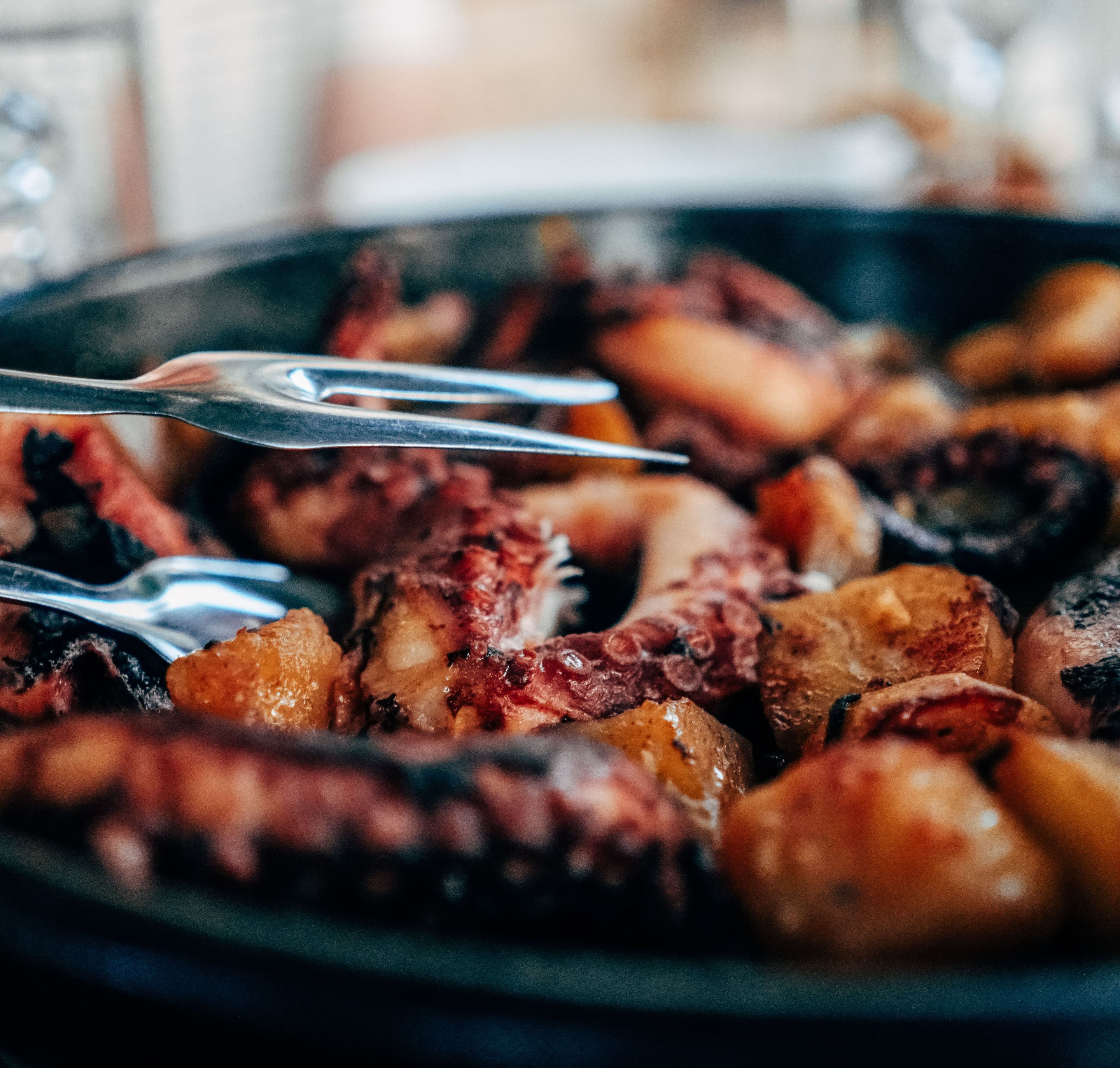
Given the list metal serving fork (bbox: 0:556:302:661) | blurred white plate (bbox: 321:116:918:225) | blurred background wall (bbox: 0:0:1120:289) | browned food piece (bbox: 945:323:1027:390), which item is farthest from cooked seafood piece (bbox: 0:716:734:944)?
blurred white plate (bbox: 321:116:918:225)

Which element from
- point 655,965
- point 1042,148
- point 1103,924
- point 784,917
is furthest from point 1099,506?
point 1042,148

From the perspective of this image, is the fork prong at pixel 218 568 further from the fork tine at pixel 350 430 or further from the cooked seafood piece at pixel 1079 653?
the cooked seafood piece at pixel 1079 653

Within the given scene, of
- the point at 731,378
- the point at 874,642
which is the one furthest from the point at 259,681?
the point at 731,378

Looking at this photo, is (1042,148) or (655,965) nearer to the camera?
(655,965)

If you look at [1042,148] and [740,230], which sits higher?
[1042,148]

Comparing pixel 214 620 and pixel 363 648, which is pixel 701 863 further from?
pixel 214 620

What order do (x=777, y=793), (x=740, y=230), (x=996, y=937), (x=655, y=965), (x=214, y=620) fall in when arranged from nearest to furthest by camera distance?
(x=655, y=965)
(x=996, y=937)
(x=777, y=793)
(x=214, y=620)
(x=740, y=230)
